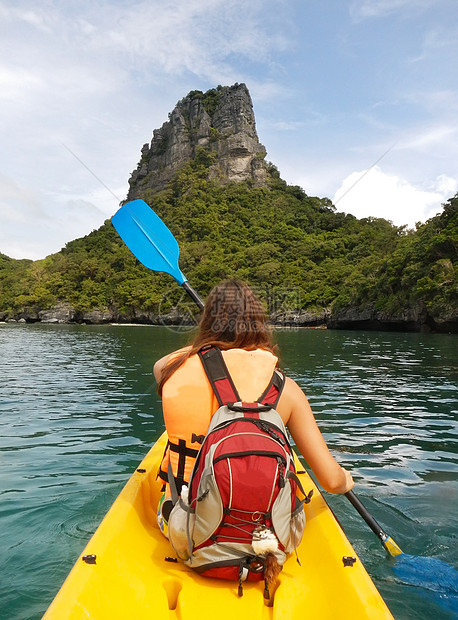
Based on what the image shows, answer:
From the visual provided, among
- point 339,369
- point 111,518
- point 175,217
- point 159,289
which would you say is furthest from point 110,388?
point 175,217

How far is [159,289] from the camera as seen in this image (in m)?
73.8

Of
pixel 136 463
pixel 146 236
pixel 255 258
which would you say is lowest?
pixel 136 463

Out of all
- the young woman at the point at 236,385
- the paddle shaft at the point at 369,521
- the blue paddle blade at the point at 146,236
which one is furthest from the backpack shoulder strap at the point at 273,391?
the blue paddle blade at the point at 146,236

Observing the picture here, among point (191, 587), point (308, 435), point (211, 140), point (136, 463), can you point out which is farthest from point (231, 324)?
point (211, 140)

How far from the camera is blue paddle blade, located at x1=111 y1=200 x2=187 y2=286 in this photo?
496 centimetres

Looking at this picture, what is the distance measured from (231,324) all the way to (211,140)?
114474 mm

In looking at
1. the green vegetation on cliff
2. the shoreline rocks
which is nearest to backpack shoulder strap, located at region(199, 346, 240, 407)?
the shoreline rocks

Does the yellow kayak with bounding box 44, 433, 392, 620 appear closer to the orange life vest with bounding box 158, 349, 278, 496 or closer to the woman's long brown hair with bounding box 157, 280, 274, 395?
the orange life vest with bounding box 158, 349, 278, 496

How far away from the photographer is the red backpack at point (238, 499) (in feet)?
5.57

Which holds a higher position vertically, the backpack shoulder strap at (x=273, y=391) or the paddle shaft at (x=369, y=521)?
the backpack shoulder strap at (x=273, y=391)

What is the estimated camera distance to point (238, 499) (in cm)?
170

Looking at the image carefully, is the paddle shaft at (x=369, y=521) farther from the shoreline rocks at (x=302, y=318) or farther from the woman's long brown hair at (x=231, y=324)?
the shoreline rocks at (x=302, y=318)

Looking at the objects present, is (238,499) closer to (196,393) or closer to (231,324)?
(196,393)

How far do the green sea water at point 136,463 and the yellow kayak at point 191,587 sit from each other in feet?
2.63
